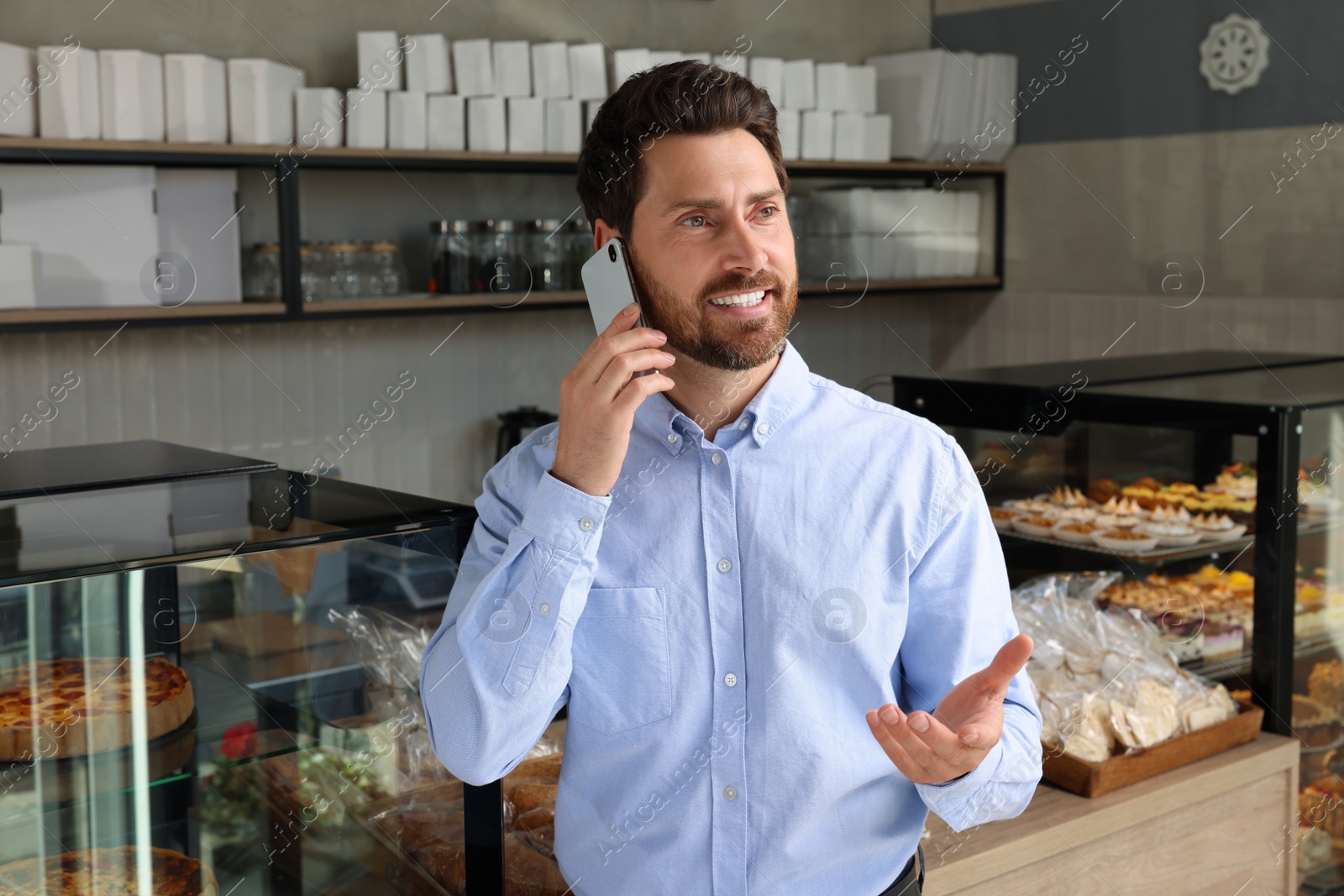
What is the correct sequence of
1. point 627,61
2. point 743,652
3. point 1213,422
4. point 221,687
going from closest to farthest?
point 743,652 → point 221,687 → point 1213,422 → point 627,61

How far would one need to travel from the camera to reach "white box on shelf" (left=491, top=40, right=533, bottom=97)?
381cm

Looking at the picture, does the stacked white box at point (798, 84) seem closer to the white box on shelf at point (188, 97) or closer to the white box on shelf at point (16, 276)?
the white box on shelf at point (188, 97)

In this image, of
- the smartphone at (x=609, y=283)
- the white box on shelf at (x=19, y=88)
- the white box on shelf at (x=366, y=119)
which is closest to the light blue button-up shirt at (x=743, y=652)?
the smartphone at (x=609, y=283)

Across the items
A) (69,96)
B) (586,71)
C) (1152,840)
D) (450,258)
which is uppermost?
(586,71)

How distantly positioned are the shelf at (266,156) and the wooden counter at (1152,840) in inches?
89.9

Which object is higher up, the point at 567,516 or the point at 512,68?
the point at 512,68

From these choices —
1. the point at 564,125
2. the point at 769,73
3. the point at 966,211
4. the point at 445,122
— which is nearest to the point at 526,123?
the point at 564,125

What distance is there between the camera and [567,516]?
112 cm

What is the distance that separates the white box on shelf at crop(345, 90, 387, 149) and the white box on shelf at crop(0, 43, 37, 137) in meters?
0.77

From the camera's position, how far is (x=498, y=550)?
122 centimetres

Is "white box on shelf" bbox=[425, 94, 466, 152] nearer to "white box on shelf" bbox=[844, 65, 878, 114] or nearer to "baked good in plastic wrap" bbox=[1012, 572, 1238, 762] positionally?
"white box on shelf" bbox=[844, 65, 878, 114]

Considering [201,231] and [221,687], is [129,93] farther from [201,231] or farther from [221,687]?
[221,687]

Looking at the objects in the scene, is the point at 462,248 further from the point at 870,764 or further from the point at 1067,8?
the point at 870,764

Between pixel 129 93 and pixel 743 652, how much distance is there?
2737mm
